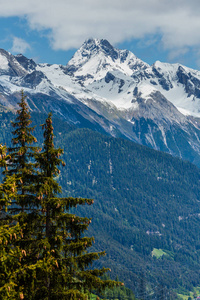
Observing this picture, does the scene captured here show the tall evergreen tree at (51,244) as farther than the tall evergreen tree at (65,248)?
No

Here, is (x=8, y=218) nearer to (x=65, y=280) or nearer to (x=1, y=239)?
(x=65, y=280)

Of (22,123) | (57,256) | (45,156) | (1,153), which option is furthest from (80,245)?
(22,123)

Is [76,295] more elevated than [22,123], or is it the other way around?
[22,123]

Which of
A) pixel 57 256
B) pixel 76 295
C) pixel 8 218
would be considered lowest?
pixel 76 295

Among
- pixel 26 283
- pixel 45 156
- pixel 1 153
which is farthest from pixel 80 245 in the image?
pixel 1 153

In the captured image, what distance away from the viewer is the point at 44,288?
28359 mm

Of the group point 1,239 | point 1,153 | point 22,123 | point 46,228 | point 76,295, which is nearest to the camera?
point 1,239

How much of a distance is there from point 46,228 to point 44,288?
155 inches

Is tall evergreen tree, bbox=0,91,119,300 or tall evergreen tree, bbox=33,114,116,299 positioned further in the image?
tall evergreen tree, bbox=33,114,116,299

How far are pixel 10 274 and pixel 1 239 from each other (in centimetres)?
231

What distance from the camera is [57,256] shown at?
97.1 feet

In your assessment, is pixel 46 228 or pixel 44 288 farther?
pixel 46 228

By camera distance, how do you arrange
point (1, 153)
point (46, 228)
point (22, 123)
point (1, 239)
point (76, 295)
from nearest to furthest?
point (1, 239)
point (1, 153)
point (76, 295)
point (46, 228)
point (22, 123)

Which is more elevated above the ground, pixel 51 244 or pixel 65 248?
pixel 51 244
